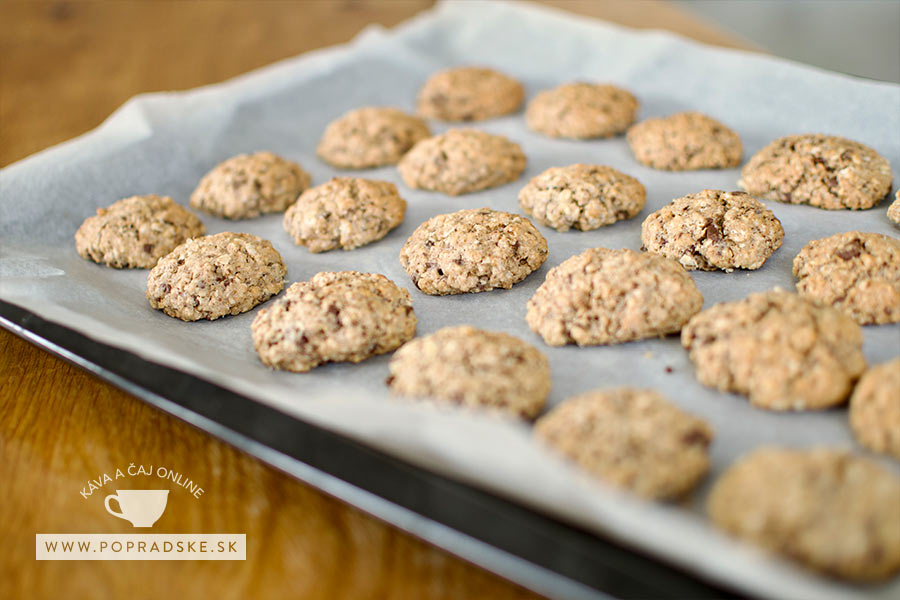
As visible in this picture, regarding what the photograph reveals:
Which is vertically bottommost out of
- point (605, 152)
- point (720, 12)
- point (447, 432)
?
point (720, 12)

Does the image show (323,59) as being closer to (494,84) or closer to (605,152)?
(494,84)

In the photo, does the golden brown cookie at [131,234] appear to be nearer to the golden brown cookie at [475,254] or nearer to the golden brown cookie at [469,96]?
the golden brown cookie at [475,254]

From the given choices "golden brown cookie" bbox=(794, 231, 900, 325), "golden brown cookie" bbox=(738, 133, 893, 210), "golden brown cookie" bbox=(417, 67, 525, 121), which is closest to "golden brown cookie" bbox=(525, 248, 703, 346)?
"golden brown cookie" bbox=(794, 231, 900, 325)

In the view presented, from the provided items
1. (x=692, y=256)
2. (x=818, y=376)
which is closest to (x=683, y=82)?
(x=692, y=256)

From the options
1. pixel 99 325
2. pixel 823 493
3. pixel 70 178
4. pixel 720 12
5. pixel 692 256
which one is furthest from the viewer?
pixel 720 12

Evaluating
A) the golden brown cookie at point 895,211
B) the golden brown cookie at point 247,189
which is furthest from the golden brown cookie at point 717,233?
the golden brown cookie at point 247,189

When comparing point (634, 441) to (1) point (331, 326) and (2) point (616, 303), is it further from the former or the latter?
(1) point (331, 326)
